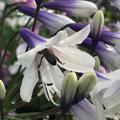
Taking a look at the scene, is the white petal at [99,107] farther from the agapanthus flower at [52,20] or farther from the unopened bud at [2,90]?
the agapanthus flower at [52,20]

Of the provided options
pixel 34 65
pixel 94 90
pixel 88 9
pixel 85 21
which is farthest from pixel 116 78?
pixel 85 21

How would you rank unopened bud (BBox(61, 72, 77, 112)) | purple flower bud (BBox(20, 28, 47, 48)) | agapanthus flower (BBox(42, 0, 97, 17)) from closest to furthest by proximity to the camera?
unopened bud (BBox(61, 72, 77, 112)) < purple flower bud (BBox(20, 28, 47, 48)) < agapanthus flower (BBox(42, 0, 97, 17))

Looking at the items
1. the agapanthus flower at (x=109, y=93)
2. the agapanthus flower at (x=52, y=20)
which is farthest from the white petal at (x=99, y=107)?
the agapanthus flower at (x=52, y=20)

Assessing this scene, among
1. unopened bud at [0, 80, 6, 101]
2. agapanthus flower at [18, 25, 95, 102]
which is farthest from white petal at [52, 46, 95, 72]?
unopened bud at [0, 80, 6, 101]

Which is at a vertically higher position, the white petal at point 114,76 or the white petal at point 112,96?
the white petal at point 114,76

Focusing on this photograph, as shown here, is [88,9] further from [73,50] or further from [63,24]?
[73,50]

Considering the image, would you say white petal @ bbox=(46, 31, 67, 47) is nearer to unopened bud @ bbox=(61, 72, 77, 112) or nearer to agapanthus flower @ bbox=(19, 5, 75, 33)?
unopened bud @ bbox=(61, 72, 77, 112)

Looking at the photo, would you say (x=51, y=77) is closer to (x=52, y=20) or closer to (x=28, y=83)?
(x=28, y=83)
